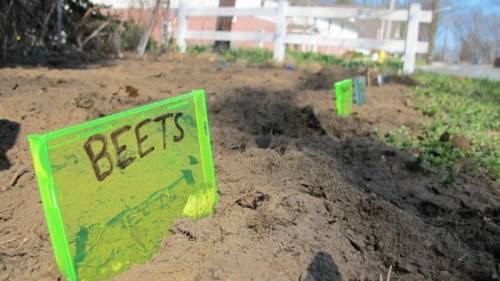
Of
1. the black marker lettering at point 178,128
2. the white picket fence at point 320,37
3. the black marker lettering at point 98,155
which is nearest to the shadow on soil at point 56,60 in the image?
the white picket fence at point 320,37

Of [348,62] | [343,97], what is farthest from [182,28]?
[343,97]

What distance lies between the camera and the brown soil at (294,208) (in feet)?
6.48

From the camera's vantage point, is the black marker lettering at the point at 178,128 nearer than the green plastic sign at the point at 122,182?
No

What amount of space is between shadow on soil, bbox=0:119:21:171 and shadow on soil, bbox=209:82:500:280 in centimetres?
146

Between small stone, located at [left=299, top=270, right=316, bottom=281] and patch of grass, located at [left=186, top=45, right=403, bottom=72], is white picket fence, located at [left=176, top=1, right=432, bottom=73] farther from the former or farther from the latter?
small stone, located at [left=299, top=270, right=316, bottom=281]

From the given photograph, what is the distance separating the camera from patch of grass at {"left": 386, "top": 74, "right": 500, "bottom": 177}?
413 cm

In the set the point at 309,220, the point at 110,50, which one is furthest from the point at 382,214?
the point at 110,50

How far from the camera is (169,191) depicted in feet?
7.06

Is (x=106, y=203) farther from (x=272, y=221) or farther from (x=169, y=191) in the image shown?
(x=272, y=221)

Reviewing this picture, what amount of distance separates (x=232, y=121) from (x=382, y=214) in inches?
102

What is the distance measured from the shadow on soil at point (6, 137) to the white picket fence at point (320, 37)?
9396mm

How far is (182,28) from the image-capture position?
14.2 m

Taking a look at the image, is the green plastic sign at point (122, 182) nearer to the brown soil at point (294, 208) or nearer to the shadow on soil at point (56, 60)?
the brown soil at point (294, 208)

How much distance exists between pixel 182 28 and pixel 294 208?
495 inches
